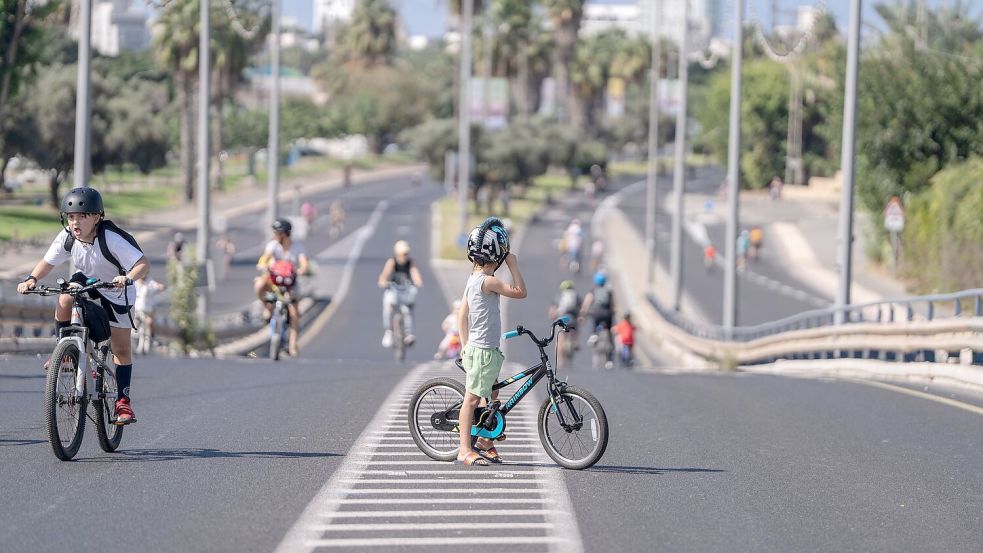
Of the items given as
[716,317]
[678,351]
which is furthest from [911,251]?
[678,351]

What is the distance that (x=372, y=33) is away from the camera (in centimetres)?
15412

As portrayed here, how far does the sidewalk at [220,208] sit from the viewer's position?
48.4 meters

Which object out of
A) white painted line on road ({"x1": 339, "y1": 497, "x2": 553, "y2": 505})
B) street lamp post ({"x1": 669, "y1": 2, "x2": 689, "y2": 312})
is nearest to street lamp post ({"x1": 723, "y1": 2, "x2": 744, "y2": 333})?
street lamp post ({"x1": 669, "y1": 2, "x2": 689, "y2": 312})

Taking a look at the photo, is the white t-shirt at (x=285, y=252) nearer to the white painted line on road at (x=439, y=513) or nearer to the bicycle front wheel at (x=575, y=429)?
the bicycle front wheel at (x=575, y=429)

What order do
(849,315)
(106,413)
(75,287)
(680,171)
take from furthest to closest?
1. (680,171)
2. (849,315)
3. (106,413)
4. (75,287)

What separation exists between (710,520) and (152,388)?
7.77 m

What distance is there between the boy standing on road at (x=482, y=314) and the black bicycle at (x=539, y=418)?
0.11 m

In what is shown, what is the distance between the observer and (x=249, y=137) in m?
120

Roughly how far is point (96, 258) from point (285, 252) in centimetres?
1112

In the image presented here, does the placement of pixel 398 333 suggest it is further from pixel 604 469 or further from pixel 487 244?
pixel 487 244

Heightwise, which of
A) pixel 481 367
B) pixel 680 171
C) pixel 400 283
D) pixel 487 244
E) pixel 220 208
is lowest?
pixel 481 367

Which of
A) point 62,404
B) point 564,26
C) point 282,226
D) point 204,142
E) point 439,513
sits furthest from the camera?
point 564,26

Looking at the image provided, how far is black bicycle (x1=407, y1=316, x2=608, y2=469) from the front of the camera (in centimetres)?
1003

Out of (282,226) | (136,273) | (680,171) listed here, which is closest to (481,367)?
(136,273)
